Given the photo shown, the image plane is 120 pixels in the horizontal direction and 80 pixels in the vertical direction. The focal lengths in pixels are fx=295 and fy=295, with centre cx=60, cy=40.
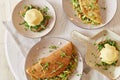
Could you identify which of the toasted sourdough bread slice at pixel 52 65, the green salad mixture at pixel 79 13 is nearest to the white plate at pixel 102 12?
the green salad mixture at pixel 79 13

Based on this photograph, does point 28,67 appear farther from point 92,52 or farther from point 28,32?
point 92,52

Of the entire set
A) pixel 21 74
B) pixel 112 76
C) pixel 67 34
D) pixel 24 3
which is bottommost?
pixel 112 76

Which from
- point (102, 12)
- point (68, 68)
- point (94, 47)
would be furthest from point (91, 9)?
point (68, 68)

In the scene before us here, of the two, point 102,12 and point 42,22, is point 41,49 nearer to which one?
point 42,22

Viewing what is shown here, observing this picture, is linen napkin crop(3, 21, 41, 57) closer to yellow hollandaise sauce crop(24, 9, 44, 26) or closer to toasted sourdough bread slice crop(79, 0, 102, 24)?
yellow hollandaise sauce crop(24, 9, 44, 26)

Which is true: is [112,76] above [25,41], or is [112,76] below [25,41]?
below

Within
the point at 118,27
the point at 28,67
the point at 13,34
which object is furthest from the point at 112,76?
Answer: the point at 13,34
